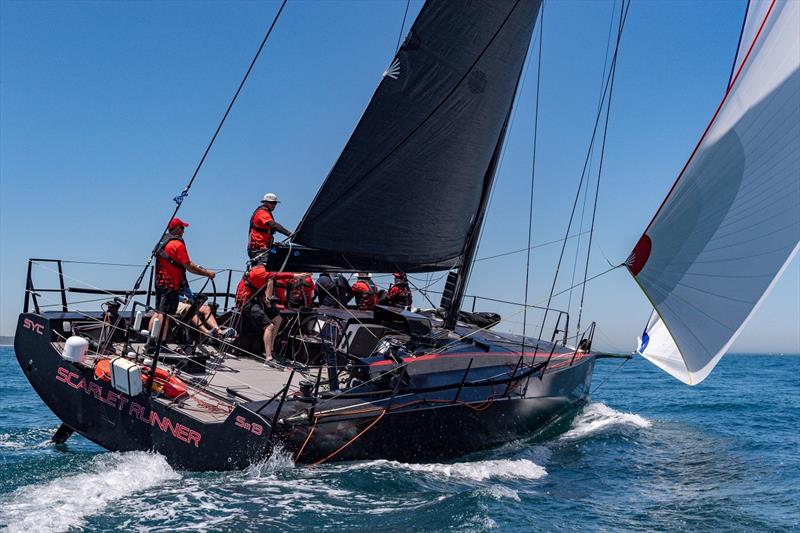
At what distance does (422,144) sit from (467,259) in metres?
1.98

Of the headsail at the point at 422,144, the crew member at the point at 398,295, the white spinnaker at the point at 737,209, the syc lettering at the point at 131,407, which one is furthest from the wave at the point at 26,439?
the white spinnaker at the point at 737,209

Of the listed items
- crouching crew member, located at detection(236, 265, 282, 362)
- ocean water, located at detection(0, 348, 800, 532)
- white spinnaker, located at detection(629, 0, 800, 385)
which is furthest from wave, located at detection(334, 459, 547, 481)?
crouching crew member, located at detection(236, 265, 282, 362)

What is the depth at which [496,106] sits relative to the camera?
9.30m

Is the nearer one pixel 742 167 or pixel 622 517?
pixel 622 517

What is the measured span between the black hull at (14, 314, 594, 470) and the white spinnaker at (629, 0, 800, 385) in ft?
7.31

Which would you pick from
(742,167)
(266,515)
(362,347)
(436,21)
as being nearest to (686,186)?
(742,167)

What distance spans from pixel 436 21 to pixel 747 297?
476 centimetres

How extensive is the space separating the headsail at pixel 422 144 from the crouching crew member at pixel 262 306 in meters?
0.62

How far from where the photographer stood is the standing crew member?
27.6ft

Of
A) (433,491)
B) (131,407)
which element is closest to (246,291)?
(131,407)

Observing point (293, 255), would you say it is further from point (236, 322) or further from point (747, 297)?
point (747, 297)

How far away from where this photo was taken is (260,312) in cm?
918

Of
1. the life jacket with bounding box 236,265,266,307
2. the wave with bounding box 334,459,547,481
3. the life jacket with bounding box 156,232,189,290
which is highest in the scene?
the life jacket with bounding box 156,232,189,290

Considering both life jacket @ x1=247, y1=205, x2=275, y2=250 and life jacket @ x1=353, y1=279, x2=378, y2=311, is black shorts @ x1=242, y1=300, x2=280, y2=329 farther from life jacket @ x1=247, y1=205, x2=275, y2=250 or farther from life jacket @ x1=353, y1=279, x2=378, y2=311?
life jacket @ x1=353, y1=279, x2=378, y2=311
